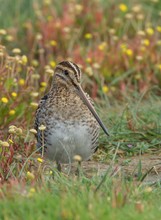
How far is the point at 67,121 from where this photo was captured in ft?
22.8

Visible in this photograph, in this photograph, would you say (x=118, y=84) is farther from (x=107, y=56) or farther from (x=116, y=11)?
(x=116, y=11)

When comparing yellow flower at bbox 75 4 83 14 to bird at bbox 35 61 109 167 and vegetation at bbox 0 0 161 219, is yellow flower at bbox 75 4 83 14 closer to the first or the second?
vegetation at bbox 0 0 161 219

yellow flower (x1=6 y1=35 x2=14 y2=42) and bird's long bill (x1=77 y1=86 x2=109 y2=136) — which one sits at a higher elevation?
yellow flower (x1=6 y1=35 x2=14 y2=42)

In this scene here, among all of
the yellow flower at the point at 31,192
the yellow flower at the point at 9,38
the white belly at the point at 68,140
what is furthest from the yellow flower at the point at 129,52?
the yellow flower at the point at 31,192

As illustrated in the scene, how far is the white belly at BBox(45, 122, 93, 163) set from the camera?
6.88 meters

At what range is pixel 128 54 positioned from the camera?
32.3ft

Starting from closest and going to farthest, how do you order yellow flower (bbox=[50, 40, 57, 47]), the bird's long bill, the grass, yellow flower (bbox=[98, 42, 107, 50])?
1. the grass
2. the bird's long bill
3. yellow flower (bbox=[98, 42, 107, 50])
4. yellow flower (bbox=[50, 40, 57, 47])

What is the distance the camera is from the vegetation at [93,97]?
5.32m

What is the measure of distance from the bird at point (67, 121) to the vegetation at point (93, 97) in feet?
0.55

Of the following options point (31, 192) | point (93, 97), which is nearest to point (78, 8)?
point (93, 97)

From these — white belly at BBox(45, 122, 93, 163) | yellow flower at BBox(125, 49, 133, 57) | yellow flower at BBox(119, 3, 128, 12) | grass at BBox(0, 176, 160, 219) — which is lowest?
grass at BBox(0, 176, 160, 219)

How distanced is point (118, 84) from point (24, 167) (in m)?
3.40

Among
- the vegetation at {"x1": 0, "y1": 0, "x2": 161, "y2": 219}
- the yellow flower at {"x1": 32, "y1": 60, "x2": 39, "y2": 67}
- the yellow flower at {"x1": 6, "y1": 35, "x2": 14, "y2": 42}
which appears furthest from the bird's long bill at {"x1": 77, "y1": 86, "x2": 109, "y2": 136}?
the yellow flower at {"x1": 6, "y1": 35, "x2": 14, "y2": 42}

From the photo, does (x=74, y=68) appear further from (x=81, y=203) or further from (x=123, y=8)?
(x=123, y=8)
